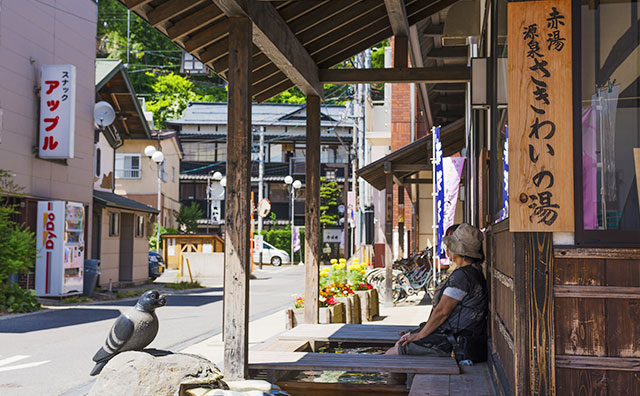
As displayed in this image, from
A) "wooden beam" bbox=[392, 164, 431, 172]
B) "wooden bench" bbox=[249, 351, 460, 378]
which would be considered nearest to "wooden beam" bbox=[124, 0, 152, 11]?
"wooden bench" bbox=[249, 351, 460, 378]

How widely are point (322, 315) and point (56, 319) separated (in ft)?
22.5

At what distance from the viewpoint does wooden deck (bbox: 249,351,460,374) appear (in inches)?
243

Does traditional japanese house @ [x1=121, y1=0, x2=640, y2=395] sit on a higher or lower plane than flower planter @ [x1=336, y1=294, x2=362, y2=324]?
higher

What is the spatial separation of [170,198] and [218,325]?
33.7m

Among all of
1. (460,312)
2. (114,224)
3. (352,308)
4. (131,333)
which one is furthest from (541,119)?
(114,224)

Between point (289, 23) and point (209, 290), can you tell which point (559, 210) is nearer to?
point (289, 23)

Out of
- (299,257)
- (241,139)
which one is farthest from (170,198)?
(241,139)

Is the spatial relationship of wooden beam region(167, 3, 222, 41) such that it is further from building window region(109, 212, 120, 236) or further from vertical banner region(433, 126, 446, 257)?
building window region(109, 212, 120, 236)

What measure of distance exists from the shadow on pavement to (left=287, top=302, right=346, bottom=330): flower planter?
5.35 metres

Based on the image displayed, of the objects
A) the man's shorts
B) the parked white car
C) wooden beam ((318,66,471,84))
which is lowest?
the parked white car

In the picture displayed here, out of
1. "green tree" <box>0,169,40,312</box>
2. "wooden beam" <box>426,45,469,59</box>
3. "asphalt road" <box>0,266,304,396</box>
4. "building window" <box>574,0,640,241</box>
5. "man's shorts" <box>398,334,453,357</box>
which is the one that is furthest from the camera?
"green tree" <box>0,169,40,312</box>

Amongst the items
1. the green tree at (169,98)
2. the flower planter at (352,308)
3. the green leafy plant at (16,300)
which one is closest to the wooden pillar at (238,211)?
the flower planter at (352,308)

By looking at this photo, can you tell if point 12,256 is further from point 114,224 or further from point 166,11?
point 166,11

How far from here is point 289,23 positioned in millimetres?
7965
